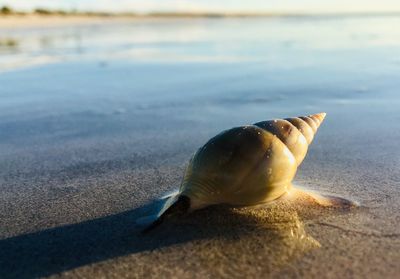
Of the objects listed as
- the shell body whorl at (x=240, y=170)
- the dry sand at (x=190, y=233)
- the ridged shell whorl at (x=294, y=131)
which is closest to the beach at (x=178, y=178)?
the dry sand at (x=190, y=233)

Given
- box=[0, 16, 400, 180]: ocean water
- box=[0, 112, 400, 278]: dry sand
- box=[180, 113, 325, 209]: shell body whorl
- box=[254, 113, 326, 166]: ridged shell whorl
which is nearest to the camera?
box=[0, 112, 400, 278]: dry sand

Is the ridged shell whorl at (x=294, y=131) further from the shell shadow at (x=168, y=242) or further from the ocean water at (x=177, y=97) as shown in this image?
the ocean water at (x=177, y=97)

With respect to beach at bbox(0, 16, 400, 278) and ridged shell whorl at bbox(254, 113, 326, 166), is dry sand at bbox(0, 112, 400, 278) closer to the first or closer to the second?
beach at bbox(0, 16, 400, 278)

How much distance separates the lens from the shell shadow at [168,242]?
172 cm

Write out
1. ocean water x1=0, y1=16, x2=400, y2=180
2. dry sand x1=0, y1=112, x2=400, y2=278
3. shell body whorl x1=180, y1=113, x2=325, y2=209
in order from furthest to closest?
ocean water x1=0, y1=16, x2=400, y2=180, shell body whorl x1=180, y1=113, x2=325, y2=209, dry sand x1=0, y1=112, x2=400, y2=278

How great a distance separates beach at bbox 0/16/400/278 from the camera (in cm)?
173

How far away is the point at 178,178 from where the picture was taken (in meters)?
2.70

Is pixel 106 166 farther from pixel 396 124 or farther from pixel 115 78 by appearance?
pixel 115 78

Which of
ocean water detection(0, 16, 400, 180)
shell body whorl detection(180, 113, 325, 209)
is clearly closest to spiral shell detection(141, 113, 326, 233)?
shell body whorl detection(180, 113, 325, 209)

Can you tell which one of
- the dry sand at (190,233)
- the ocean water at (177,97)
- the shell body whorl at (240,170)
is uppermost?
the shell body whorl at (240,170)

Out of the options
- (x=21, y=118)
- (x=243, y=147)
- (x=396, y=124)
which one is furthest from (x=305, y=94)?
(x=243, y=147)

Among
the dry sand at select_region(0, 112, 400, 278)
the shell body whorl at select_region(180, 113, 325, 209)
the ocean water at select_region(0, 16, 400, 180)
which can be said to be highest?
the shell body whorl at select_region(180, 113, 325, 209)

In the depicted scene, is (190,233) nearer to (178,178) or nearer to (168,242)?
(168,242)

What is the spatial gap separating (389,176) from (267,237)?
1027 millimetres
